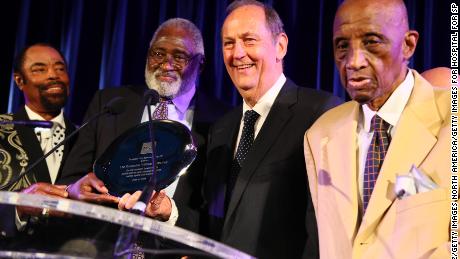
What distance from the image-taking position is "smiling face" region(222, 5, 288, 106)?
2.57 m

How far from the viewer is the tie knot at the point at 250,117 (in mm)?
2514

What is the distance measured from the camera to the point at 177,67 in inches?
115

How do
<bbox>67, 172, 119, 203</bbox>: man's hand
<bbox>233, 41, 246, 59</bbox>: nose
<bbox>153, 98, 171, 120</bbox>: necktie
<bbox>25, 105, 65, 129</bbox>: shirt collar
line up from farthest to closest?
<bbox>25, 105, 65, 129</bbox>: shirt collar, <bbox>153, 98, 171, 120</bbox>: necktie, <bbox>233, 41, 246, 59</bbox>: nose, <bbox>67, 172, 119, 203</bbox>: man's hand

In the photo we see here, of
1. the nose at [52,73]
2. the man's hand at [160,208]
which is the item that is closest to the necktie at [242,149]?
the man's hand at [160,208]

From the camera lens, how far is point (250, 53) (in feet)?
8.46

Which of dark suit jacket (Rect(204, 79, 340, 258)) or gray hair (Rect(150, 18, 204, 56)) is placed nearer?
dark suit jacket (Rect(204, 79, 340, 258))

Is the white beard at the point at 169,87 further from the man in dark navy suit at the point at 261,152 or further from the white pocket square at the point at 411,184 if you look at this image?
the white pocket square at the point at 411,184

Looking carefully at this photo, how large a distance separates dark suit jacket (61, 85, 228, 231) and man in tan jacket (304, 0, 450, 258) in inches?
27.3

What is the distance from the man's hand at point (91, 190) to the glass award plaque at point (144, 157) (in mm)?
68

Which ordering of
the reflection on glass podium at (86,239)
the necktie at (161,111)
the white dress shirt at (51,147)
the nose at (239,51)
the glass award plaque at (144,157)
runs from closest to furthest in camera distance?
the reflection on glass podium at (86,239) → the glass award plaque at (144,157) → the nose at (239,51) → the necktie at (161,111) → the white dress shirt at (51,147)

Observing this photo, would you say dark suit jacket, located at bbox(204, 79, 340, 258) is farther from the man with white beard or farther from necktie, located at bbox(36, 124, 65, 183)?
necktie, located at bbox(36, 124, 65, 183)

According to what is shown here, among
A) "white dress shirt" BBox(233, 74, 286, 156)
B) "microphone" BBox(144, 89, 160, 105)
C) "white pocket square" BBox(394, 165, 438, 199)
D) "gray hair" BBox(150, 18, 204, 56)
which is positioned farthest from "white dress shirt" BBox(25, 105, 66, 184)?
"white pocket square" BBox(394, 165, 438, 199)

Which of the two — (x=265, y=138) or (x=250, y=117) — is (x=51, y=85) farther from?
(x=265, y=138)

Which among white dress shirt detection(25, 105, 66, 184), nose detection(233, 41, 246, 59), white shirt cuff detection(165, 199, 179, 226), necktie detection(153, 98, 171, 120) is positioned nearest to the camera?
white shirt cuff detection(165, 199, 179, 226)
